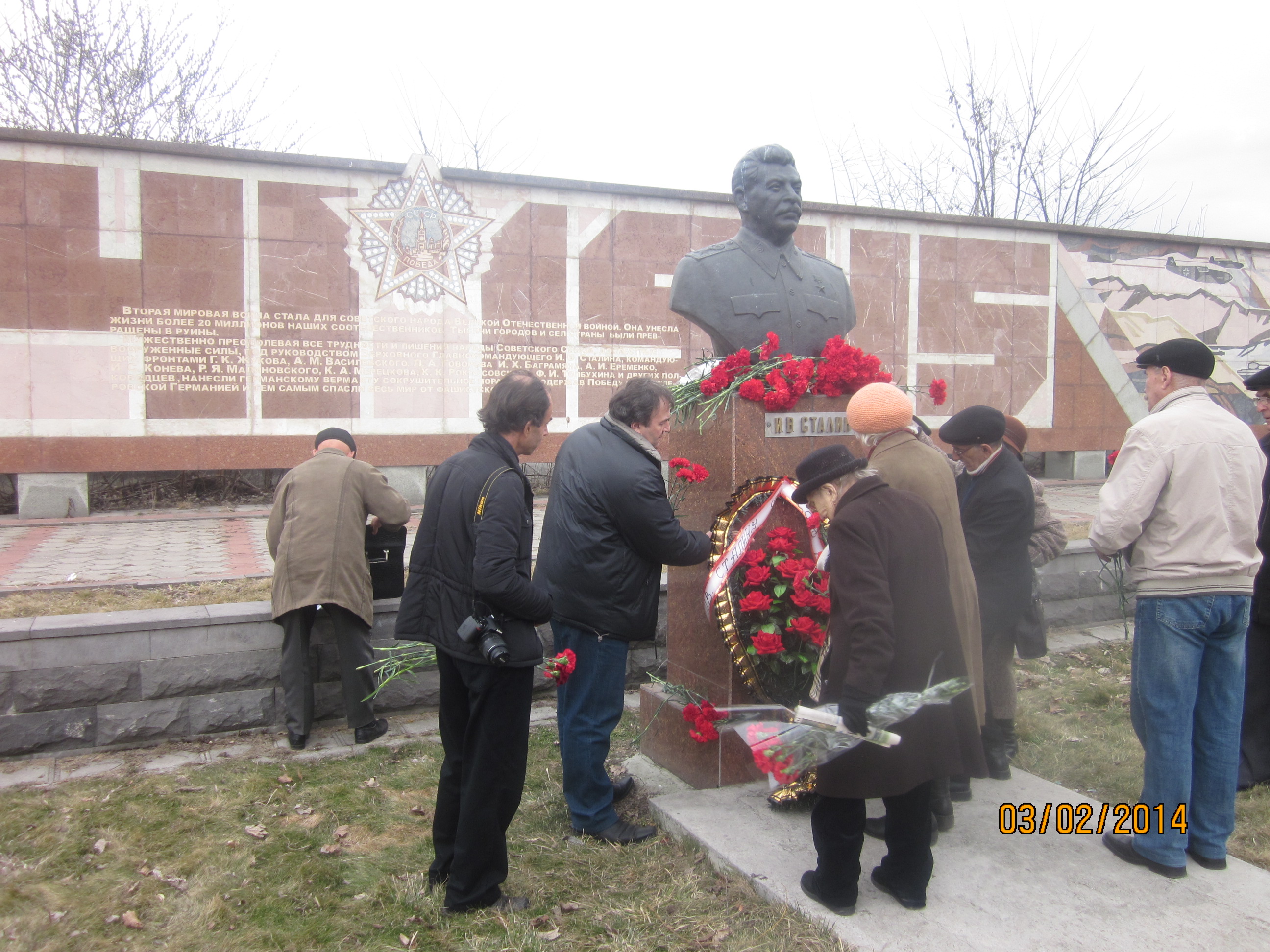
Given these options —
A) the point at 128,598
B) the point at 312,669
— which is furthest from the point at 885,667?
the point at 128,598

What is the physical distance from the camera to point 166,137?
1598cm

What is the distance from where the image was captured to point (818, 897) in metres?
2.71

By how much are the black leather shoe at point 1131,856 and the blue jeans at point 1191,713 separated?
0.02m

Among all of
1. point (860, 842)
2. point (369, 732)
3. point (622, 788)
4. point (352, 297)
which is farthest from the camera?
point (352, 297)

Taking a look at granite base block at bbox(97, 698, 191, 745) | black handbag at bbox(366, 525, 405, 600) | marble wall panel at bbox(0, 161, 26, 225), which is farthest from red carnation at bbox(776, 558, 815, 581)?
marble wall panel at bbox(0, 161, 26, 225)

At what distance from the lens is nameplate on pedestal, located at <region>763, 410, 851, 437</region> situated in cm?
381

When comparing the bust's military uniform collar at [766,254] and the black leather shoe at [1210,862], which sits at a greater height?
the bust's military uniform collar at [766,254]

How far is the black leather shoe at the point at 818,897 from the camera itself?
2666 mm

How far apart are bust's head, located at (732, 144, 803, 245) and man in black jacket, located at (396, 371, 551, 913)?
1.89m

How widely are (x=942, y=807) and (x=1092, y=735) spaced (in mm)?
1837

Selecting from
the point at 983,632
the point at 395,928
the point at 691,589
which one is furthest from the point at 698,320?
the point at 395,928

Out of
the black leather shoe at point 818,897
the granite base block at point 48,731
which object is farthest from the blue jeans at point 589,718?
the granite base block at point 48,731

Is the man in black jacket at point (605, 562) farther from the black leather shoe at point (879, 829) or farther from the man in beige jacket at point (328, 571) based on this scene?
the man in beige jacket at point (328, 571)
